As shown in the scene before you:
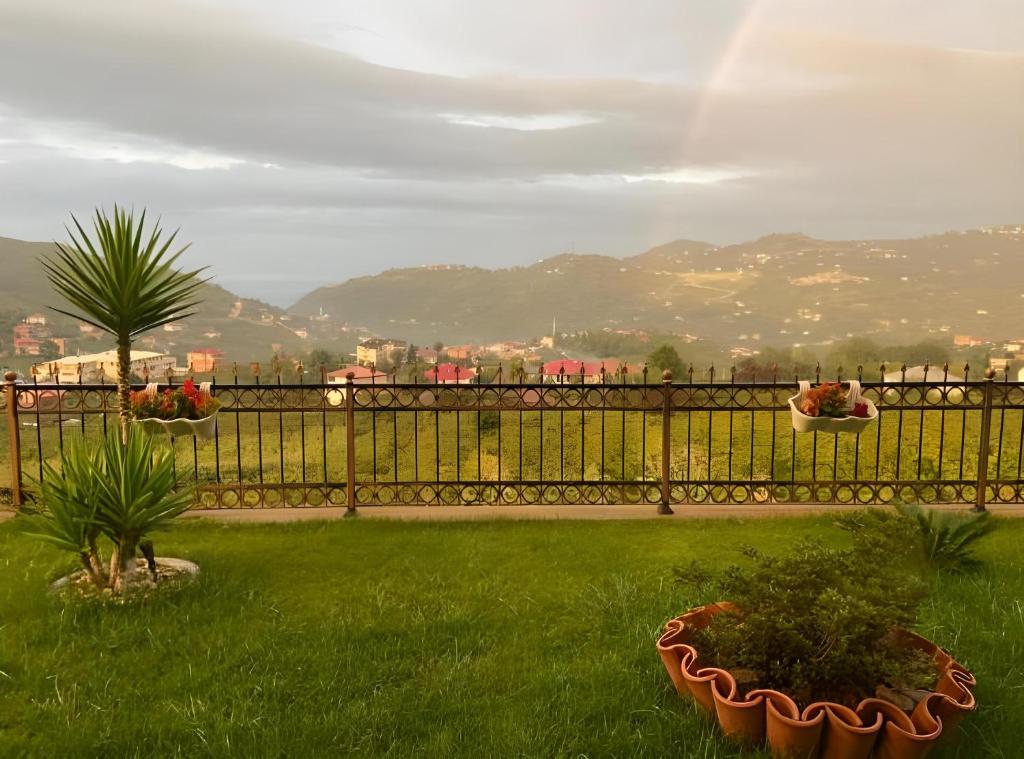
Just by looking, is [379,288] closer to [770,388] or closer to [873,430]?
[873,430]

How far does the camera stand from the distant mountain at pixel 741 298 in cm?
4238

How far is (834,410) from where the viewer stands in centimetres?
732

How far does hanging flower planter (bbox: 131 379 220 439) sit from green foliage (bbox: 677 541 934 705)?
511 centimetres

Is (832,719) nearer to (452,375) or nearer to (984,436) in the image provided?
(452,375)

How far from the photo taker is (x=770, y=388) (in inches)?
335

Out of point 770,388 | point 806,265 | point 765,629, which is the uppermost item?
point 806,265

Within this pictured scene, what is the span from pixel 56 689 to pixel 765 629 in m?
4.06

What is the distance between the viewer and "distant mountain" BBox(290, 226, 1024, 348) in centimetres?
4238

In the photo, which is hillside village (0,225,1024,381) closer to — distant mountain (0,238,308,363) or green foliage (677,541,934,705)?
distant mountain (0,238,308,363)

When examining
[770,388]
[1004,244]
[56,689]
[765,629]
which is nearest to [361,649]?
[56,689]

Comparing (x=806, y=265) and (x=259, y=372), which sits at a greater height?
(x=806, y=265)

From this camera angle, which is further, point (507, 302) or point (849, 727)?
point (507, 302)

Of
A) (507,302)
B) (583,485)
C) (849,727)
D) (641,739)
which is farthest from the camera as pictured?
(507,302)

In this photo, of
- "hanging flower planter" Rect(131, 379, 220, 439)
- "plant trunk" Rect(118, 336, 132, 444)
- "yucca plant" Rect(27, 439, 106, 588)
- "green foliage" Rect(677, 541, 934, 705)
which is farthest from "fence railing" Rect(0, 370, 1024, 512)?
"green foliage" Rect(677, 541, 934, 705)
